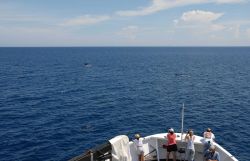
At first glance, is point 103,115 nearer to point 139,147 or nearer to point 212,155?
point 139,147

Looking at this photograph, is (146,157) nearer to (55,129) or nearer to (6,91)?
(55,129)

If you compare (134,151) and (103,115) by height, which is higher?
(134,151)

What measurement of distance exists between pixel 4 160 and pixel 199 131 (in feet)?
96.8

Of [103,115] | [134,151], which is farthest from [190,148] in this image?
[103,115]

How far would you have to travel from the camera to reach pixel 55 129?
46.8 m

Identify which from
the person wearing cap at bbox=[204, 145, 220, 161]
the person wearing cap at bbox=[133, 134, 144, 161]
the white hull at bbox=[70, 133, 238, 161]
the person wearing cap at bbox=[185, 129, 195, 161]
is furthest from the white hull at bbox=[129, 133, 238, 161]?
the person wearing cap at bbox=[204, 145, 220, 161]

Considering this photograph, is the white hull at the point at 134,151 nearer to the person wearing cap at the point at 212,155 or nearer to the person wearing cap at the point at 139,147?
the person wearing cap at the point at 139,147

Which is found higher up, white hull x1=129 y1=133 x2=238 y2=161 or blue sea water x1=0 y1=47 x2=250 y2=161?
white hull x1=129 y1=133 x2=238 y2=161

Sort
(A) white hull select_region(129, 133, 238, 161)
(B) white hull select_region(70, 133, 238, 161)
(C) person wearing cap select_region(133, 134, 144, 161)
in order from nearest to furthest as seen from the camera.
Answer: (B) white hull select_region(70, 133, 238, 161)
(C) person wearing cap select_region(133, 134, 144, 161)
(A) white hull select_region(129, 133, 238, 161)

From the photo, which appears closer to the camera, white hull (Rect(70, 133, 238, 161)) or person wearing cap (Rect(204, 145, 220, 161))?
white hull (Rect(70, 133, 238, 161))

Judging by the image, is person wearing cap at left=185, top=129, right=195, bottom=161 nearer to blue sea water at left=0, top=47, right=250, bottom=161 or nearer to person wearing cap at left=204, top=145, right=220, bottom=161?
person wearing cap at left=204, top=145, right=220, bottom=161

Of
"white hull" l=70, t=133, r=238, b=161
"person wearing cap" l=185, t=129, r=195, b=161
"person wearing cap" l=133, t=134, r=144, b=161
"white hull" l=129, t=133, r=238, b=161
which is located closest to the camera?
"white hull" l=70, t=133, r=238, b=161

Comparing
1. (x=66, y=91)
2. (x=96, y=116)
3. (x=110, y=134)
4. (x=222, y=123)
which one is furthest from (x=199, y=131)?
(x=66, y=91)

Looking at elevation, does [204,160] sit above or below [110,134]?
above
